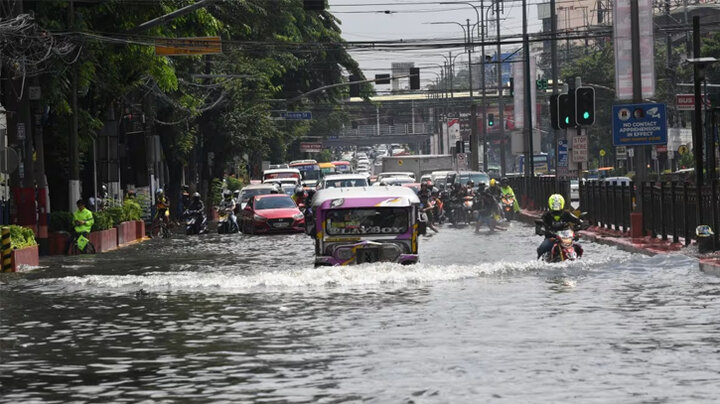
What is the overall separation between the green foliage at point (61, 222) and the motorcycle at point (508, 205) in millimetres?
17795

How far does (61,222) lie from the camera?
39.2 meters

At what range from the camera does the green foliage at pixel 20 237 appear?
3209 cm

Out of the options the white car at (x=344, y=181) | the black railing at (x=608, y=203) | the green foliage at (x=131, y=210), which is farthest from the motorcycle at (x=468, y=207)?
the green foliage at (x=131, y=210)

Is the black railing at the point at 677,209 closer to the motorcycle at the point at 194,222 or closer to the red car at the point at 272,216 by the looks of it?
the red car at the point at 272,216

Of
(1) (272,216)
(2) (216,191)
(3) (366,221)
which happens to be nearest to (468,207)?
(1) (272,216)

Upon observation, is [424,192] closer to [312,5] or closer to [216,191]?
[312,5]

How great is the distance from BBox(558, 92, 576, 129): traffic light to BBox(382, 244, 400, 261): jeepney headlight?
37.3 feet

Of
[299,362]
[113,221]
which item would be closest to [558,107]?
[113,221]

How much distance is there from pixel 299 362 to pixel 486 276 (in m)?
11.7

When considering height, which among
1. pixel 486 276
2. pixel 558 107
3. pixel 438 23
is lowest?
pixel 486 276

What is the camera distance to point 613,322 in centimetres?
1664

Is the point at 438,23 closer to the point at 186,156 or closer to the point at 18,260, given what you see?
the point at 186,156

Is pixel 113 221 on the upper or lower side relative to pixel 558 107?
lower

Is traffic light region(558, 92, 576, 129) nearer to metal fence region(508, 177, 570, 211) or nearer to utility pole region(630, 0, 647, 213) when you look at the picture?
utility pole region(630, 0, 647, 213)
